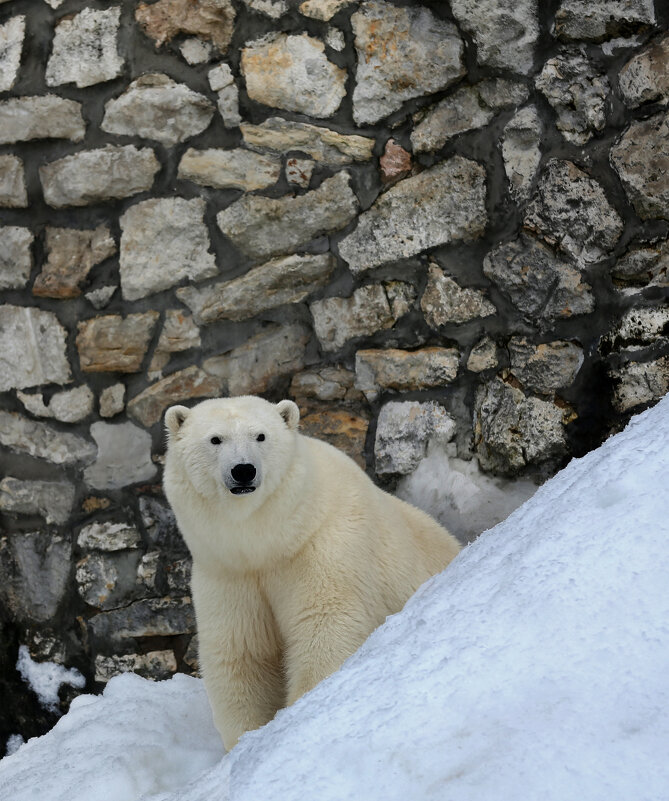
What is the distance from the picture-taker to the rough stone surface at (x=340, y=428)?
338cm

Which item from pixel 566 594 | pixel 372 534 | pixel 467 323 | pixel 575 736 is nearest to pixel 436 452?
pixel 467 323

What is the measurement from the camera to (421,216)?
Result: 10.4 ft

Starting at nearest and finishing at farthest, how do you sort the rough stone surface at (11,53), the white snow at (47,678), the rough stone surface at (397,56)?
the rough stone surface at (397,56)
the rough stone surface at (11,53)
the white snow at (47,678)

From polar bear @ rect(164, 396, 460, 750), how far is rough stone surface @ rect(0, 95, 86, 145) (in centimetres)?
161

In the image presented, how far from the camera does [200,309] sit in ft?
11.2

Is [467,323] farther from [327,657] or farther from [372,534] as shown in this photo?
[327,657]

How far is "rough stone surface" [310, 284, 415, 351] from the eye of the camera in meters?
3.28

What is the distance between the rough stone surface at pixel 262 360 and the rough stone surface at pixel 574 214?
1.06 meters

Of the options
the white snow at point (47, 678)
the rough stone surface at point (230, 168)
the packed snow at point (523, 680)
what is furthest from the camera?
the white snow at point (47, 678)

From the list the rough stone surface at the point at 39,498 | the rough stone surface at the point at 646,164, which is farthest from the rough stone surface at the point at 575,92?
the rough stone surface at the point at 39,498

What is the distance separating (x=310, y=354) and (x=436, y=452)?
0.66 metres

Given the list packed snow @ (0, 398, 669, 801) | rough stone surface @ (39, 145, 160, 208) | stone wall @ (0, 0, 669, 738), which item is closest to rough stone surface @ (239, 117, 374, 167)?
stone wall @ (0, 0, 669, 738)

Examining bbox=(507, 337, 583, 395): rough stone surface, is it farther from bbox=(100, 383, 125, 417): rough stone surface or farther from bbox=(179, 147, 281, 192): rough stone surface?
bbox=(100, 383, 125, 417): rough stone surface

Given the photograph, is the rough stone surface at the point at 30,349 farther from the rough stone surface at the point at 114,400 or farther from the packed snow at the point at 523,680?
the packed snow at the point at 523,680
